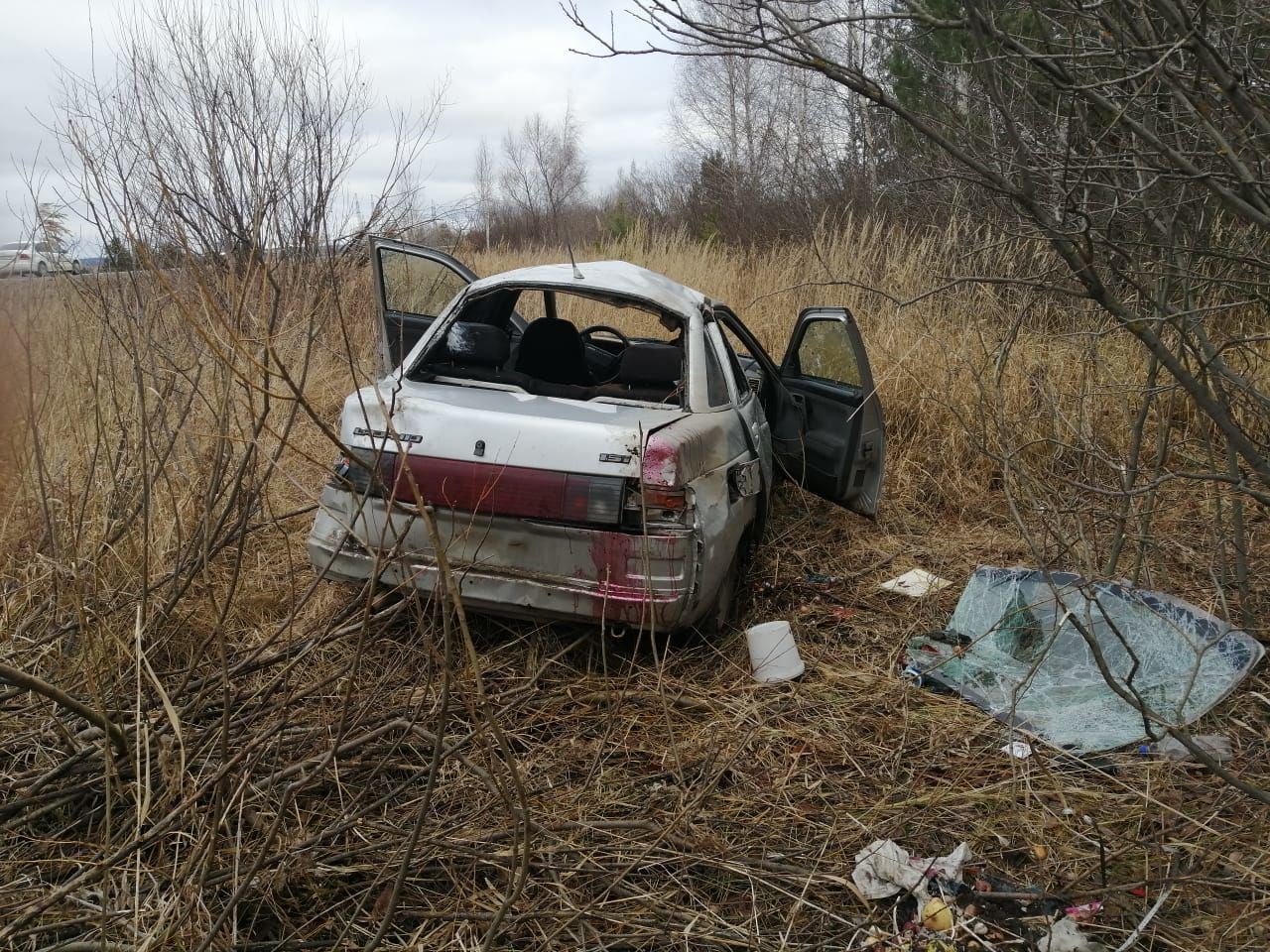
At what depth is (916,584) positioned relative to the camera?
16.2 feet

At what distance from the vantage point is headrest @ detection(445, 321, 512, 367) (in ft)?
13.9

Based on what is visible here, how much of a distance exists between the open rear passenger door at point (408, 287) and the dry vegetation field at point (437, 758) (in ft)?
3.36

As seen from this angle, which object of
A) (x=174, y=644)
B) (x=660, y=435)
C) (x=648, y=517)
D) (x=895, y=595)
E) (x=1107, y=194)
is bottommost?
(x=895, y=595)

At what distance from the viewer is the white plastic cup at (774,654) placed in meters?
3.92

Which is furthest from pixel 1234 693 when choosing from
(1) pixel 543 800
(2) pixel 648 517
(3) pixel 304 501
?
(3) pixel 304 501

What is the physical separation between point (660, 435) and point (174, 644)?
84.2 inches

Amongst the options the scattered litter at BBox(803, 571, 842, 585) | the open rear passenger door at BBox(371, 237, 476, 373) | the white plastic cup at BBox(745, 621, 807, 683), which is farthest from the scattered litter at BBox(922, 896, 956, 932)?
the open rear passenger door at BBox(371, 237, 476, 373)

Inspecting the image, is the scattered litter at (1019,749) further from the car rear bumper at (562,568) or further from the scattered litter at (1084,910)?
the car rear bumper at (562,568)

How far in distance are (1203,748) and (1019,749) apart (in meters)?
0.59

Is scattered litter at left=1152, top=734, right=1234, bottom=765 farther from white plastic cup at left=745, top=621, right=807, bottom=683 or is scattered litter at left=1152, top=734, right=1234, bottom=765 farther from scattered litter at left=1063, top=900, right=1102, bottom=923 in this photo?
white plastic cup at left=745, top=621, right=807, bottom=683

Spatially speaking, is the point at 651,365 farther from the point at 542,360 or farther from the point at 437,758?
the point at 437,758

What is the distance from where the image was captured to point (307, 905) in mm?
2502

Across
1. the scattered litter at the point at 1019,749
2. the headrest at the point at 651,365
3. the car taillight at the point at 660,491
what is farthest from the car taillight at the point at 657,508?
the scattered litter at the point at 1019,749

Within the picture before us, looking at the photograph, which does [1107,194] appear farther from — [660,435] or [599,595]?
[599,595]
